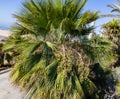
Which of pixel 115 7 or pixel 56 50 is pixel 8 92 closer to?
pixel 56 50

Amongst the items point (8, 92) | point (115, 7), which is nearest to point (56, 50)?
point (8, 92)

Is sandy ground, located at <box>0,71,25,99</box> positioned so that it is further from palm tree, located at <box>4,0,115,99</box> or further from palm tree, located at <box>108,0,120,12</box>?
palm tree, located at <box>108,0,120,12</box>

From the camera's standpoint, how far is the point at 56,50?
699cm

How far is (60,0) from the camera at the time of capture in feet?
23.4

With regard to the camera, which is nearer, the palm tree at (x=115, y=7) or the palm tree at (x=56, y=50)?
the palm tree at (x=56, y=50)

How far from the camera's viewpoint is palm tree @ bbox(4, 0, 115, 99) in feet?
22.2

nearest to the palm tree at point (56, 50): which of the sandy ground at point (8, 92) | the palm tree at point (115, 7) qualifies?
the sandy ground at point (8, 92)

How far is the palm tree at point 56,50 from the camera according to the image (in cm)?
676

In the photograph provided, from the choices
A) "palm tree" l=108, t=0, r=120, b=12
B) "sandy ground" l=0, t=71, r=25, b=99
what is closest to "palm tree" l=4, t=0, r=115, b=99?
"sandy ground" l=0, t=71, r=25, b=99

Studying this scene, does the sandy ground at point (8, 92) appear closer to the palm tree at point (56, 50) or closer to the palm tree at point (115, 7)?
the palm tree at point (56, 50)

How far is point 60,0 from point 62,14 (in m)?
0.36

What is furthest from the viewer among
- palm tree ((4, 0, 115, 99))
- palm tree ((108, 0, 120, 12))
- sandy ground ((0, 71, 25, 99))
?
palm tree ((108, 0, 120, 12))

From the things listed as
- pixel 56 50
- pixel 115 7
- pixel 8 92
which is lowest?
pixel 8 92

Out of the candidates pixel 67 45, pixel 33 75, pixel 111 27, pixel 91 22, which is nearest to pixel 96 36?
pixel 91 22
